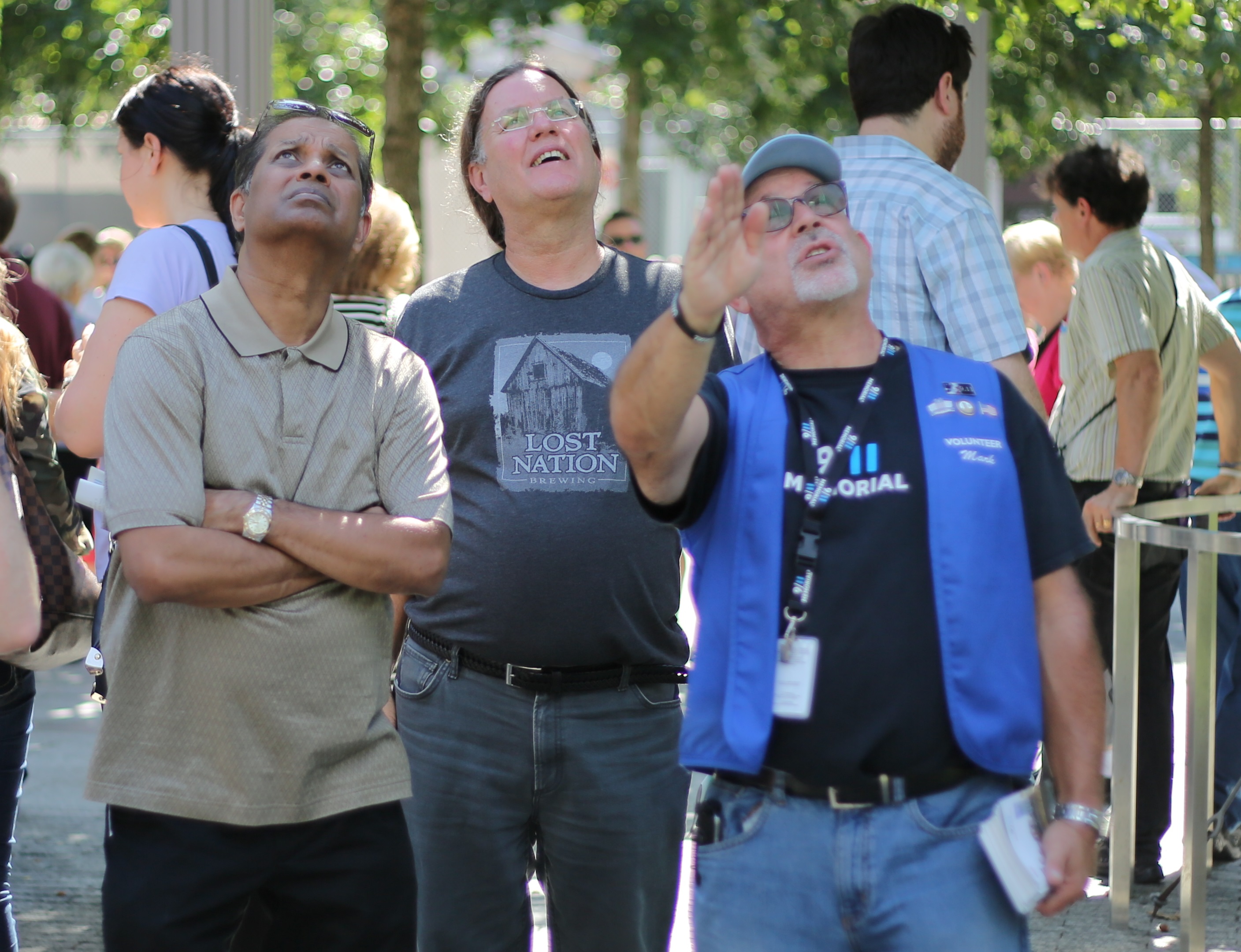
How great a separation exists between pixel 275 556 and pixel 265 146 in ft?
2.78

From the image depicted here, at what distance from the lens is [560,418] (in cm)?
312

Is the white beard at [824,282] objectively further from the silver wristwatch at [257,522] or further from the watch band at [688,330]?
the silver wristwatch at [257,522]

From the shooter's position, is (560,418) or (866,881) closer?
(866,881)

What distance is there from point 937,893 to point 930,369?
0.79 metres

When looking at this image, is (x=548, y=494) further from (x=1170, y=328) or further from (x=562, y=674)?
(x=1170, y=328)

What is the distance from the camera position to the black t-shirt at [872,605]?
223 cm

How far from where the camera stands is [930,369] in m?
2.40

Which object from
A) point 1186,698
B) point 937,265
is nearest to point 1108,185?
point 1186,698

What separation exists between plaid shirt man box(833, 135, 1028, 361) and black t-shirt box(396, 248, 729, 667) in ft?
1.65

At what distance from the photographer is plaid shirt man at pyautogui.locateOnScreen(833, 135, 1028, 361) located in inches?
128

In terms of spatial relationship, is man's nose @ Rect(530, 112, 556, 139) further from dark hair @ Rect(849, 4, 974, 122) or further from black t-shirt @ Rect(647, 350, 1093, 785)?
black t-shirt @ Rect(647, 350, 1093, 785)

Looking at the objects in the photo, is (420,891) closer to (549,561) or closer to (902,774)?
(549,561)

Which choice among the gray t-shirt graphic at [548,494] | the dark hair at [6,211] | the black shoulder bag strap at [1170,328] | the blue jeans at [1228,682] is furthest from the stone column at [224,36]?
the blue jeans at [1228,682]

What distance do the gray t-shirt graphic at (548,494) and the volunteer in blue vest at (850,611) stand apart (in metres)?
0.69
